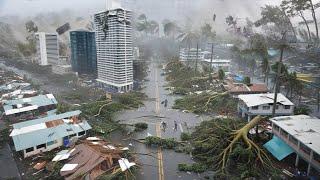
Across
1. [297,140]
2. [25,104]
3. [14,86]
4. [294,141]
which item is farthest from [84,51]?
[297,140]

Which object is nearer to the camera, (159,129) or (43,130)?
(43,130)

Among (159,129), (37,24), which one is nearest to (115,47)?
(159,129)

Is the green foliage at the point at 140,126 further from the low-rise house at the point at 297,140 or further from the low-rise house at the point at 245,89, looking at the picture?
the low-rise house at the point at 245,89

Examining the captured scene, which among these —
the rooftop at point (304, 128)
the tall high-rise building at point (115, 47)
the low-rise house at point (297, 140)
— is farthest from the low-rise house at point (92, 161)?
the tall high-rise building at point (115, 47)

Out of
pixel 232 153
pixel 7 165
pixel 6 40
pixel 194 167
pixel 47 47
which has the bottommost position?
pixel 7 165

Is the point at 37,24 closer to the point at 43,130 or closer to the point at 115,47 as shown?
the point at 115,47

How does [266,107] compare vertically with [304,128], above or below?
above

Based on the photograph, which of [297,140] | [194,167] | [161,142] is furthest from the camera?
[161,142]

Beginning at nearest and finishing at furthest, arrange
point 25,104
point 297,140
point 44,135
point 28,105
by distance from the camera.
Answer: point 297,140 → point 44,135 → point 28,105 → point 25,104

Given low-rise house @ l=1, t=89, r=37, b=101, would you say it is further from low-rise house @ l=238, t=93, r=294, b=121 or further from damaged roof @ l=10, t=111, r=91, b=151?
low-rise house @ l=238, t=93, r=294, b=121

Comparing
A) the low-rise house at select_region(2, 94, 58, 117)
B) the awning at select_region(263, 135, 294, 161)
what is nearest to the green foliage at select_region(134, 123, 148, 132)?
the awning at select_region(263, 135, 294, 161)
